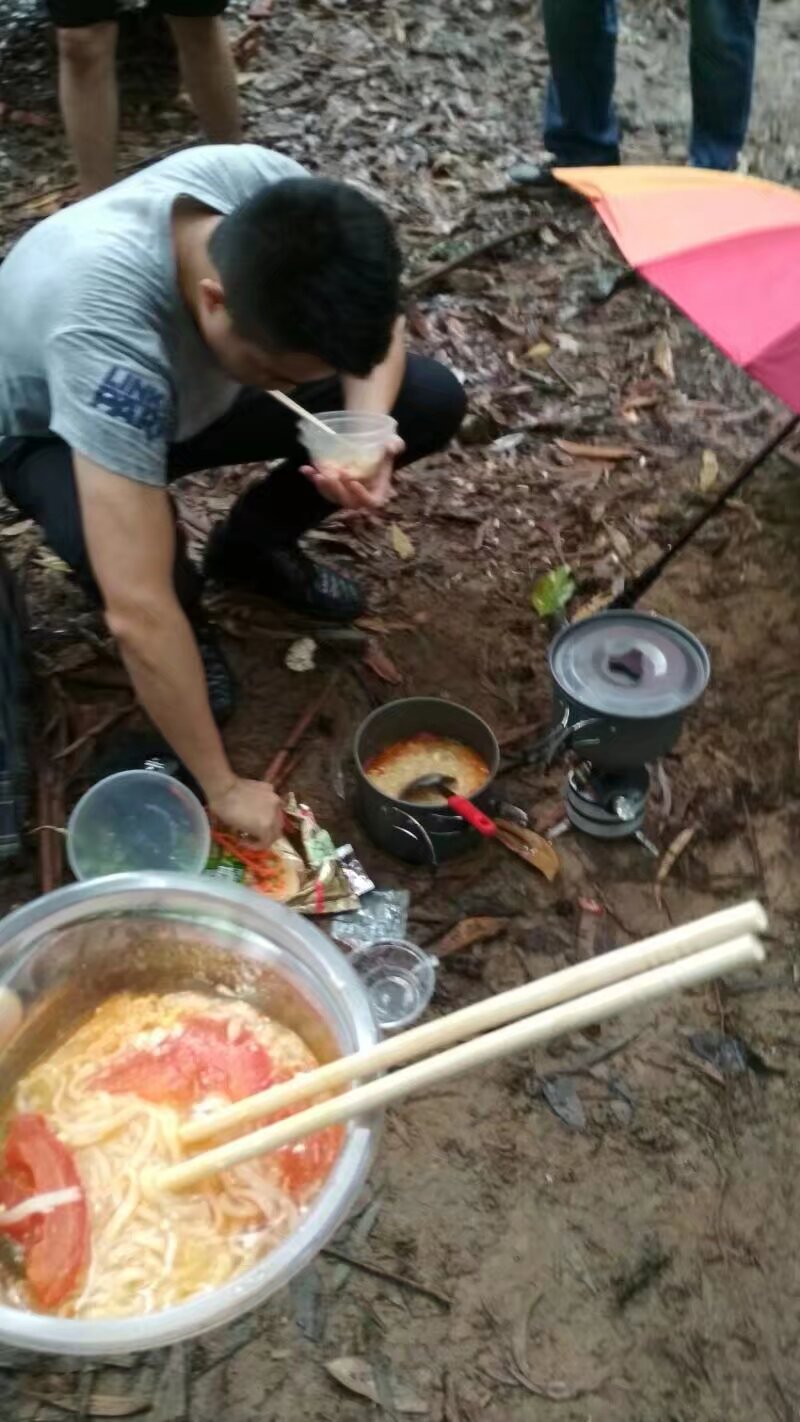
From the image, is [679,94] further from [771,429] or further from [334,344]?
[334,344]

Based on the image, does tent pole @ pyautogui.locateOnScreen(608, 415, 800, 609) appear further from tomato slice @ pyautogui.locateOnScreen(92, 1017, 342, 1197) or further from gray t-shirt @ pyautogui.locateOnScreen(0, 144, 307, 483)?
tomato slice @ pyautogui.locateOnScreen(92, 1017, 342, 1197)

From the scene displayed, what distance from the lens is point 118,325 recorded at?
2264mm

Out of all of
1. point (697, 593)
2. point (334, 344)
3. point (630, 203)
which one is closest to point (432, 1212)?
point (334, 344)

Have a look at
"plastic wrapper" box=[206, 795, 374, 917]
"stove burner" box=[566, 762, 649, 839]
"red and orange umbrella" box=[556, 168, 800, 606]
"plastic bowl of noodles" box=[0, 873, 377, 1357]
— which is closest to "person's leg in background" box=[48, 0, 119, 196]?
"red and orange umbrella" box=[556, 168, 800, 606]

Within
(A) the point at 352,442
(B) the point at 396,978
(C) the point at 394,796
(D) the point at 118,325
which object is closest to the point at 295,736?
(C) the point at 394,796

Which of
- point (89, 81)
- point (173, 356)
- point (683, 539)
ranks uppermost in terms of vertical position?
point (89, 81)

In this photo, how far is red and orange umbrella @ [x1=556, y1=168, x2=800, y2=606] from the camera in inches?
91.7

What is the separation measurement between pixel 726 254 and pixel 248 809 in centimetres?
152

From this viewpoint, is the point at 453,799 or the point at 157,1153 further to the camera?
the point at 453,799

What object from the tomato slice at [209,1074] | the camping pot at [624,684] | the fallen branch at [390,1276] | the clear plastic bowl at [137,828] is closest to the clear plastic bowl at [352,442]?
the camping pot at [624,684]

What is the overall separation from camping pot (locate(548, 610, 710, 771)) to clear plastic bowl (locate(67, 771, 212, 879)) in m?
0.88

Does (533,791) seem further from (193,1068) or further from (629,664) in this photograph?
(193,1068)

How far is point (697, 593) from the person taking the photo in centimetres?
348

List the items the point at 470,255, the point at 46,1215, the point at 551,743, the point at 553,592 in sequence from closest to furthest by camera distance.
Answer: the point at 46,1215, the point at 551,743, the point at 553,592, the point at 470,255
